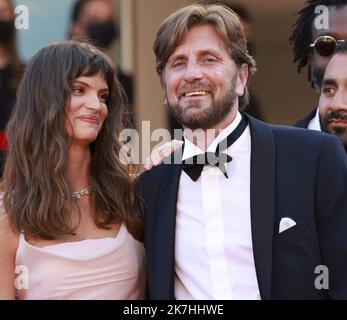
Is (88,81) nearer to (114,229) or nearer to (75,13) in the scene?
(114,229)

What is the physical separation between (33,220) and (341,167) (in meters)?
1.09

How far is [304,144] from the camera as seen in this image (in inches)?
110

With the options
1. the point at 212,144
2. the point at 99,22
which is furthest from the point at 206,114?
the point at 99,22

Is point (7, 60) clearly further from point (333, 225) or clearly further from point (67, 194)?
point (333, 225)

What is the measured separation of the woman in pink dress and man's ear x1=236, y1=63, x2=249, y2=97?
1.53 feet

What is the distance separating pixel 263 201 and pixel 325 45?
32.2 inches

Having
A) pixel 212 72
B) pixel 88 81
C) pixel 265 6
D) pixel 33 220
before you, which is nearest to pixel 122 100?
pixel 88 81

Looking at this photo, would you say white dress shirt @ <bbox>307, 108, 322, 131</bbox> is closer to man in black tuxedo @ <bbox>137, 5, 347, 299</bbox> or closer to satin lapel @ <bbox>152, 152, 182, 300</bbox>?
man in black tuxedo @ <bbox>137, 5, 347, 299</bbox>

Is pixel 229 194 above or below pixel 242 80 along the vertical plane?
below

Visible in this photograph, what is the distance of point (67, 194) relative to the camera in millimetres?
2953

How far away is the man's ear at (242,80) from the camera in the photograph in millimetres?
3098

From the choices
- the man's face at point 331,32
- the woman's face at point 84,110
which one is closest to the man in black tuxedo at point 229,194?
the woman's face at point 84,110

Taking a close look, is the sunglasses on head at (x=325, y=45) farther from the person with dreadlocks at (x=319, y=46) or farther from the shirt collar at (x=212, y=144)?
the shirt collar at (x=212, y=144)

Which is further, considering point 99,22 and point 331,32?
point 99,22
